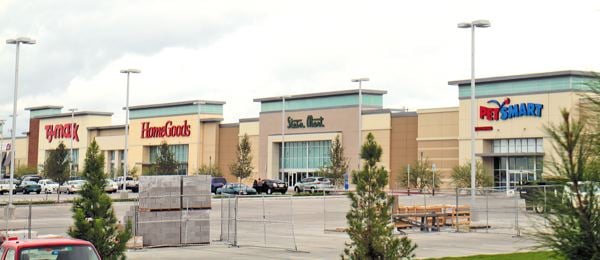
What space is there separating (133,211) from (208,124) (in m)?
82.4

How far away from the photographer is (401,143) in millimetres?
86250

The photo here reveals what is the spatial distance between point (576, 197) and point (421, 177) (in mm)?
71284

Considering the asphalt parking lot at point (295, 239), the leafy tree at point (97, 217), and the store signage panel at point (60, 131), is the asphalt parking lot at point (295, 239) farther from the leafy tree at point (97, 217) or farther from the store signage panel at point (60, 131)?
the store signage panel at point (60, 131)

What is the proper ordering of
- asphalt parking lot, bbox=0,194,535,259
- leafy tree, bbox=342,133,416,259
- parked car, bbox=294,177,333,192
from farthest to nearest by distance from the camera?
parked car, bbox=294,177,333,192, asphalt parking lot, bbox=0,194,535,259, leafy tree, bbox=342,133,416,259

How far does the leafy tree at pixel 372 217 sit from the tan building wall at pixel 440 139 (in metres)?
69.2

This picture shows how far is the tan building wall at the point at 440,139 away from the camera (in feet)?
263

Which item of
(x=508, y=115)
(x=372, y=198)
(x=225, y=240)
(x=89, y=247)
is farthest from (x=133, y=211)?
(x=508, y=115)

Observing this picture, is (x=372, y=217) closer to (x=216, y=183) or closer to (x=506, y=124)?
(x=216, y=183)

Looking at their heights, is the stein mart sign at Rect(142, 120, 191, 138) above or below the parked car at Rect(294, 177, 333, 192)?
above

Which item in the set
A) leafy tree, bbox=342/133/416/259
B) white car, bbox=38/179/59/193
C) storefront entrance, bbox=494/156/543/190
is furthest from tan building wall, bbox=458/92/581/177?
leafy tree, bbox=342/133/416/259

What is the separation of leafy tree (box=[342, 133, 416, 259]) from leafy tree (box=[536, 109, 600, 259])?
4.48 meters

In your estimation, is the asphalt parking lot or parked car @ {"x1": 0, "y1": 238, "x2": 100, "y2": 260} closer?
parked car @ {"x1": 0, "y1": 238, "x2": 100, "y2": 260}

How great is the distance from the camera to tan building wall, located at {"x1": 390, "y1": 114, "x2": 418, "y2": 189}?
8531 centimetres

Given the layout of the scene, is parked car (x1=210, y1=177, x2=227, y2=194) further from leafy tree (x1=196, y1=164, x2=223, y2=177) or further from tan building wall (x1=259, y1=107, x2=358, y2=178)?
leafy tree (x1=196, y1=164, x2=223, y2=177)
